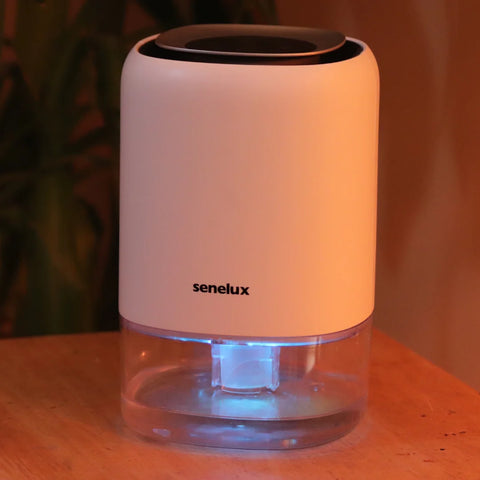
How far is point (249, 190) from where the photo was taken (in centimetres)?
64

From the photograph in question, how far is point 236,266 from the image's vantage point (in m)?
0.65

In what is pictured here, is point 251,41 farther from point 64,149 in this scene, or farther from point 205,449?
point 64,149

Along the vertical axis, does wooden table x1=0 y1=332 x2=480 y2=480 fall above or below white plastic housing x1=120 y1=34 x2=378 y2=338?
below

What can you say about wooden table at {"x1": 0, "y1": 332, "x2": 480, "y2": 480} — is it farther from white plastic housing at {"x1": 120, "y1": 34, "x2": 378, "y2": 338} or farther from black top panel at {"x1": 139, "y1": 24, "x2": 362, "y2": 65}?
black top panel at {"x1": 139, "y1": 24, "x2": 362, "y2": 65}

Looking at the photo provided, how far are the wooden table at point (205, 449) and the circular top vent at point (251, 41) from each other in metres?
0.28

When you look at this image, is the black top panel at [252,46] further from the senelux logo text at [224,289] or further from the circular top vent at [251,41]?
the senelux logo text at [224,289]

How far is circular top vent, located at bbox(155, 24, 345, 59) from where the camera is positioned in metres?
0.65

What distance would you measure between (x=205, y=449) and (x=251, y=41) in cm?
29

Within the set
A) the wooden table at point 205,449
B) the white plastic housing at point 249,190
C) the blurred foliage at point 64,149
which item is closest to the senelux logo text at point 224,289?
the white plastic housing at point 249,190

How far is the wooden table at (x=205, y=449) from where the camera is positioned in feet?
2.14

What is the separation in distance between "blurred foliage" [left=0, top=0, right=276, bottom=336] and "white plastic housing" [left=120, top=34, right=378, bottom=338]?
1.22 ft

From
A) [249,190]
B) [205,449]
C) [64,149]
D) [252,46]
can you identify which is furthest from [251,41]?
[64,149]

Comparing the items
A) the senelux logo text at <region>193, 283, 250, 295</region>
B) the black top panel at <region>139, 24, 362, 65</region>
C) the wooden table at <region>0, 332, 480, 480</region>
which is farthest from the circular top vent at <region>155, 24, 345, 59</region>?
the wooden table at <region>0, 332, 480, 480</region>

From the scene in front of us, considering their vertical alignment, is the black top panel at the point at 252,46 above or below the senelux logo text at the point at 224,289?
above
